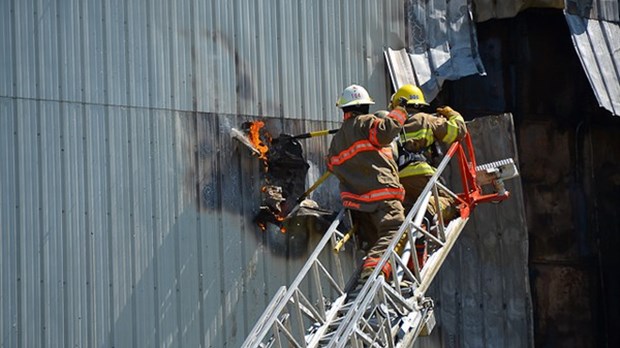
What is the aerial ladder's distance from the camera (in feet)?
33.5

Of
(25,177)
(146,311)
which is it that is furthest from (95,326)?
(25,177)

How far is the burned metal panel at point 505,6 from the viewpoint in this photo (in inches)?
586

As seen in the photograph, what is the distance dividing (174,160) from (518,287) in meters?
4.35

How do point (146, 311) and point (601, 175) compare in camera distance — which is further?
point (601, 175)

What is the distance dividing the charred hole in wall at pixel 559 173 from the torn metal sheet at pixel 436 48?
0.92 m

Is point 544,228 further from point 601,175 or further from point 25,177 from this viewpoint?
point 25,177

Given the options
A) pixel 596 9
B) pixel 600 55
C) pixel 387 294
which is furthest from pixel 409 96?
pixel 596 9

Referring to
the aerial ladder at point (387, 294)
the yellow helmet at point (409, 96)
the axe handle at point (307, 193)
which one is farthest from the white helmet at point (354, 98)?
the axe handle at point (307, 193)

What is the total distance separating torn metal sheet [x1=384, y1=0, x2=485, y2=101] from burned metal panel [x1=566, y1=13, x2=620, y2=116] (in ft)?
4.08

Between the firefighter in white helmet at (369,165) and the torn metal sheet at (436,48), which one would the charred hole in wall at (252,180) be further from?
the torn metal sheet at (436,48)

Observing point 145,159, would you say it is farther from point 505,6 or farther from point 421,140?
point 505,6

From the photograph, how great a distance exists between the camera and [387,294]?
1071cm

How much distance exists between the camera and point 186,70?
40.8 ft

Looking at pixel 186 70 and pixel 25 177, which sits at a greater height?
pixel 186 70
